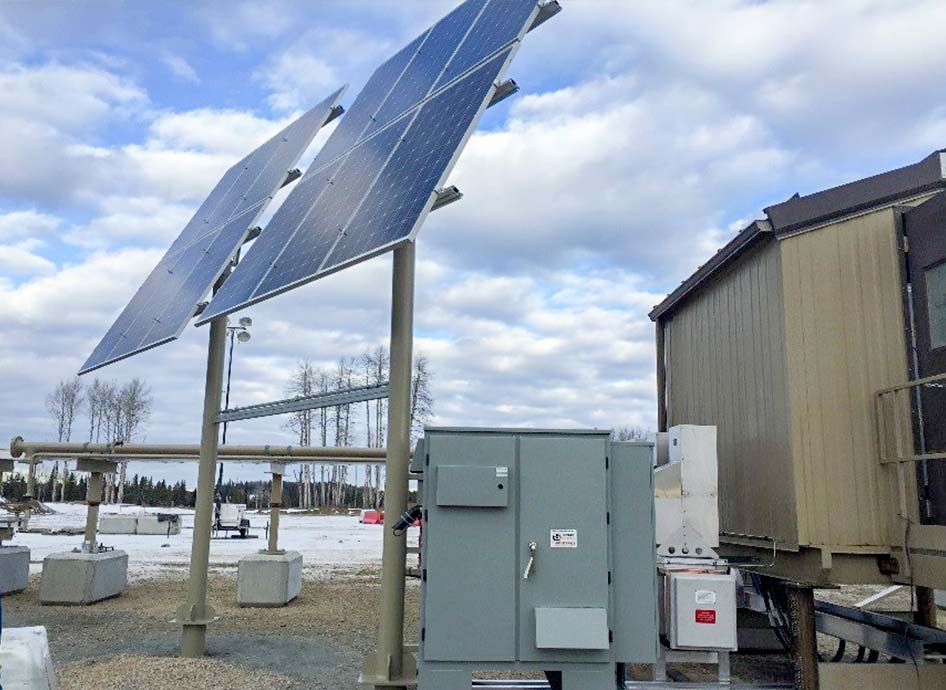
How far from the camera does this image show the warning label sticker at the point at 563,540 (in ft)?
18.6

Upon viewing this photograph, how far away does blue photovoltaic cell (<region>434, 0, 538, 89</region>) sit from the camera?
6.22 meters

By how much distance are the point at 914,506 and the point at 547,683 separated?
356 cm

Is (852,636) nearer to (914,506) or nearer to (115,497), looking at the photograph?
(914,506)

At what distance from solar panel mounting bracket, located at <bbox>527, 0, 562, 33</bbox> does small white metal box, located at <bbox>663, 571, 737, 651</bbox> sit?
487 cm

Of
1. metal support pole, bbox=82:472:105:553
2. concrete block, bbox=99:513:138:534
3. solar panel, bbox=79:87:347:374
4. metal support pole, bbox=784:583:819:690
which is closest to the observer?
metal support pole, bbox=784:583:819:690

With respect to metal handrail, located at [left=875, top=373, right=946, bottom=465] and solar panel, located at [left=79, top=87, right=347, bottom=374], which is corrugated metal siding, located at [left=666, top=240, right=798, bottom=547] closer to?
metal handrail, located at [left=875, top=373, right=946, bottom=465]

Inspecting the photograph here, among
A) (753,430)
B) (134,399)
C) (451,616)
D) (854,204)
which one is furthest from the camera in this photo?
(134,399)

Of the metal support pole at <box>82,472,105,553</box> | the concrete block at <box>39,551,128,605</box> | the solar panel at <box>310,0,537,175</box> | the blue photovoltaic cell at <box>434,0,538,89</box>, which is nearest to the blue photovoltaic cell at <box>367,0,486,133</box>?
the solar panel at <box>310,0,537,175</box>

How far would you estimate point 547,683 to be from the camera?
674 cm

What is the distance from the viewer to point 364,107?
8672mm

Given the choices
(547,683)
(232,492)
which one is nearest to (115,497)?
(232,492)

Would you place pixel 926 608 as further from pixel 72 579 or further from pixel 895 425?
pixel 72 579

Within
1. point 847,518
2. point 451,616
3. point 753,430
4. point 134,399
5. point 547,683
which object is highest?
point 134,399

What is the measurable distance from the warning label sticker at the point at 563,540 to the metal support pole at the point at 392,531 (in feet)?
4.32
